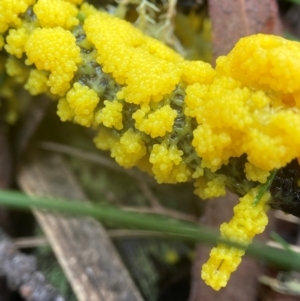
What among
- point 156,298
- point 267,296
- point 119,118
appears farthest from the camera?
point 156,298

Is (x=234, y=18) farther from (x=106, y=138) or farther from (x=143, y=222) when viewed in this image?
(x=143, y=222)

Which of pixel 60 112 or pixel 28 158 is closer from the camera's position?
pixel 60 112

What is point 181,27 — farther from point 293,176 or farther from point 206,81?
point 293,176

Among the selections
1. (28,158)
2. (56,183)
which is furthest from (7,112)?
(56,183)

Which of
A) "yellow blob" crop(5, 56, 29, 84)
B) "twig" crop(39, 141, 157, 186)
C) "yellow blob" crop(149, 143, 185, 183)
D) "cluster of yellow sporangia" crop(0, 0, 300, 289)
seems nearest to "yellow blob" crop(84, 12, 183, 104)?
"cluster of yellow sporangia" crop(0, 0, 300, 289)

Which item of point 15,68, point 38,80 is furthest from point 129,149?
point 15,68
